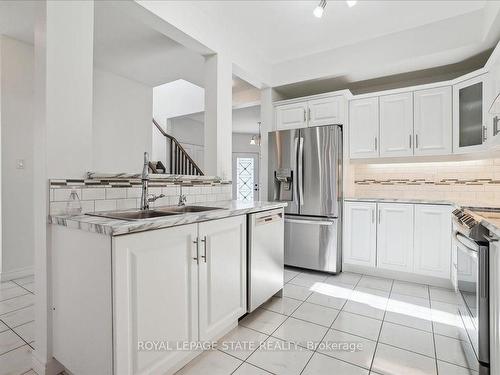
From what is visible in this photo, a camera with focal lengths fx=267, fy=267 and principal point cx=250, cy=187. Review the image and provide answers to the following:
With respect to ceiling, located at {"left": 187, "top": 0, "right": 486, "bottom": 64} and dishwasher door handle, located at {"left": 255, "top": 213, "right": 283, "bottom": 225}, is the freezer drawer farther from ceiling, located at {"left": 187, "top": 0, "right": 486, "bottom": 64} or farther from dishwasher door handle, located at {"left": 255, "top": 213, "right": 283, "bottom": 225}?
ceiling, located at {"left": 187, "top": 0, "right": 486, "bottom": 64}

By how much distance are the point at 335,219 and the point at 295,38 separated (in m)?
2.17

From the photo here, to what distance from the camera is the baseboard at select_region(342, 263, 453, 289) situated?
9.36 feet

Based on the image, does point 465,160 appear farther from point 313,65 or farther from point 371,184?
point 313,65

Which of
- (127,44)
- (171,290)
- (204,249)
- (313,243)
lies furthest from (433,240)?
(127,44)

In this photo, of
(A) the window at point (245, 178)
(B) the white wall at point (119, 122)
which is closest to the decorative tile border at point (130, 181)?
(B) the white wall at point (119, 122)

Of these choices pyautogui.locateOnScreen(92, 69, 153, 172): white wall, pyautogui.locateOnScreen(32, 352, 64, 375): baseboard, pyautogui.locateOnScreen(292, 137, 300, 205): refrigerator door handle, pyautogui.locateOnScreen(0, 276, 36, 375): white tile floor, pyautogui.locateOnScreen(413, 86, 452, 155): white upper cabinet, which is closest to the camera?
pyautogui.locateOnScreen(32, 352, 64, 375): baseboard

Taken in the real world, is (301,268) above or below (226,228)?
below

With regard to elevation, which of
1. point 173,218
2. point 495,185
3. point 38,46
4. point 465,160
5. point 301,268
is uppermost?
point 38,46

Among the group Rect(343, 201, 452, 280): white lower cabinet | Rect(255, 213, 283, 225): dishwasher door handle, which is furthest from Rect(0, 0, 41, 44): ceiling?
Rect(343, 201, 452, 280): white lower cabinet

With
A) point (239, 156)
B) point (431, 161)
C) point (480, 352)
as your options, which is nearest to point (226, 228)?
point (480, 352)

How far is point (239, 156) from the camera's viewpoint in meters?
8.44

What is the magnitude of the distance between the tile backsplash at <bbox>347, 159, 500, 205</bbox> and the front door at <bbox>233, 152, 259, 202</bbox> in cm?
Result: 489

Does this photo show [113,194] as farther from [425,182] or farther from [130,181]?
[425,182]

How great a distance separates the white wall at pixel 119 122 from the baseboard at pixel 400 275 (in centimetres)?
365
